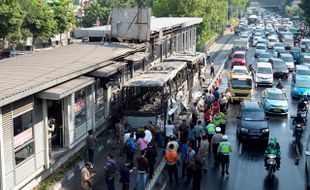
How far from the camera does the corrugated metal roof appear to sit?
14164mm

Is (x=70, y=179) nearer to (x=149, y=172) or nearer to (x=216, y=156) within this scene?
(x=149, y=172)

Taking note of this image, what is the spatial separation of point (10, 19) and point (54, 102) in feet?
113

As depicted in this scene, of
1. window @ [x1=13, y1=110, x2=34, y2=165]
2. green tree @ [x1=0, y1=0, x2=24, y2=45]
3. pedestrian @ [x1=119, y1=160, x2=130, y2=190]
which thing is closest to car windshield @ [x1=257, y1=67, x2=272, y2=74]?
pedestrian @ [x1=119, y1=160, x2=130, y2=190]

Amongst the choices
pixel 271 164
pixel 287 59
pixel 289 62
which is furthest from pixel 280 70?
pixel 271 164

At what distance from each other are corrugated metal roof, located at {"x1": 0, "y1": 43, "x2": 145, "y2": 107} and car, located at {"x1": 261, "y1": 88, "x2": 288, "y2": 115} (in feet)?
28.5

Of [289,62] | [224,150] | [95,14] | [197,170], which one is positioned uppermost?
[95,14]

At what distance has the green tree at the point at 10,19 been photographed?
48.8 meters

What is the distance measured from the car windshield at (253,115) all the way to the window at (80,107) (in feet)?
26.4

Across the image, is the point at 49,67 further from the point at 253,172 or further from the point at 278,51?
the point at 278,51

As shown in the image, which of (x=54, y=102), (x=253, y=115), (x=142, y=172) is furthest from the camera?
(x=253, y=115)

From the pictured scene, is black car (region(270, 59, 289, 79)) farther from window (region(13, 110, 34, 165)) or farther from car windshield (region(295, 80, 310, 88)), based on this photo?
window (region(13, 110, 34, 165))

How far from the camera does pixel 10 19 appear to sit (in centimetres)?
4919

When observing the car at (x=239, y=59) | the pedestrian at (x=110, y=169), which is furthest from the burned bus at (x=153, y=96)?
the car at (x=239, y=59)

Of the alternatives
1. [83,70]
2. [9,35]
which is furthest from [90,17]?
[83,70]
